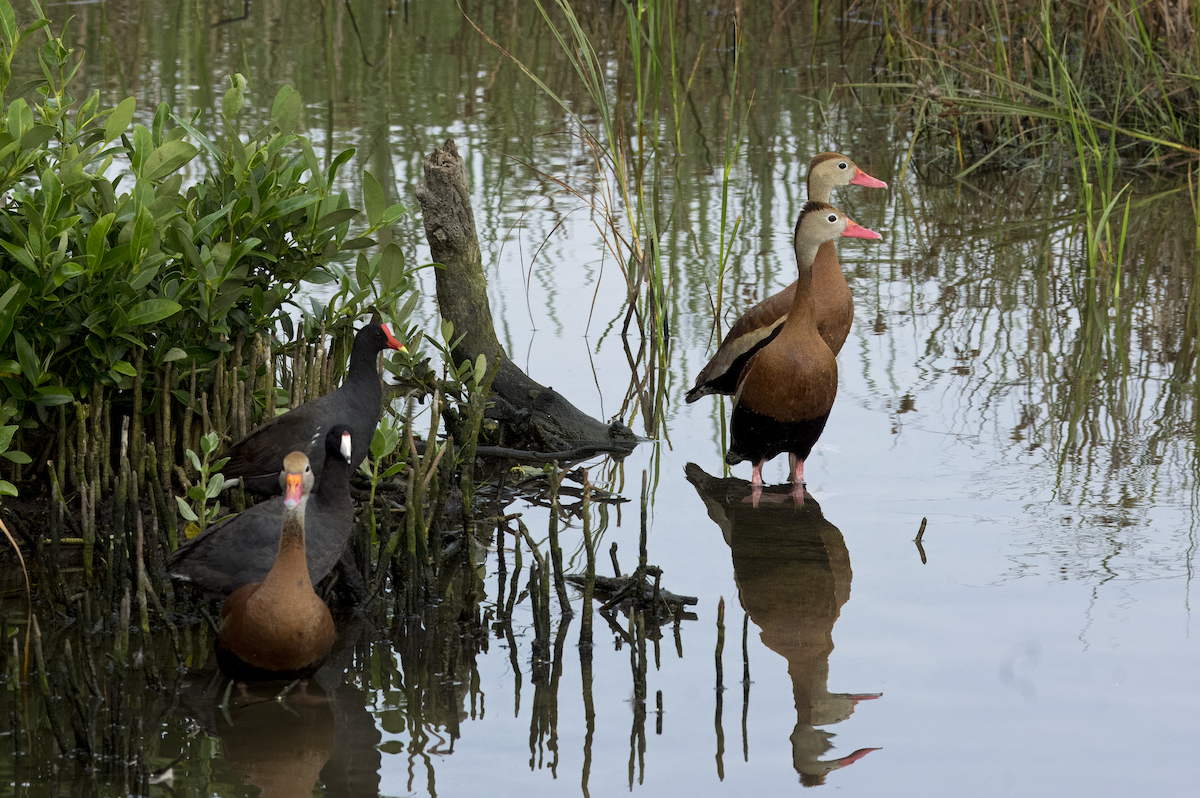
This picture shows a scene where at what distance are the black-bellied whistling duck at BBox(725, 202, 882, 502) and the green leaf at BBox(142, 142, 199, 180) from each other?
224 centimetres

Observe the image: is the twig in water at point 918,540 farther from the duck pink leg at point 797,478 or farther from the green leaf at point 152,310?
the green leaf at point 152,310

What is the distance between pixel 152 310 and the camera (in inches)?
159

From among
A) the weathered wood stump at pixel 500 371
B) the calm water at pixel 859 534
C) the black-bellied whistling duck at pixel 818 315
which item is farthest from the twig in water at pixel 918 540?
the weathered wood stump at pixel 500 371

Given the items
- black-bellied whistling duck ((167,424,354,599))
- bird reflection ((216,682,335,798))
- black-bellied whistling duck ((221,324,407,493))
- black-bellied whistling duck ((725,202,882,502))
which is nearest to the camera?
bird reflection ((216,682,335,798))

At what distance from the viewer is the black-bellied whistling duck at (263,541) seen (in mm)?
3709

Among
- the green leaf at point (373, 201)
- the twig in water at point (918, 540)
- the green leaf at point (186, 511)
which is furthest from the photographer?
the green leaf at point (373, 201)

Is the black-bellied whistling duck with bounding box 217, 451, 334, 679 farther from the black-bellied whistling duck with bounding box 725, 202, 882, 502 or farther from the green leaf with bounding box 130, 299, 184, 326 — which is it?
the black-bellied whistling duck with bounding box 725, 202, 882, 502

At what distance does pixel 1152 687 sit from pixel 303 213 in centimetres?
297

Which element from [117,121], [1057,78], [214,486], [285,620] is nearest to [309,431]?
[214,486]

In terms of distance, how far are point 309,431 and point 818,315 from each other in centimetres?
260

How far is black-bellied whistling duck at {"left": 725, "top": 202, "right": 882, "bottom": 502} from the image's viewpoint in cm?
504

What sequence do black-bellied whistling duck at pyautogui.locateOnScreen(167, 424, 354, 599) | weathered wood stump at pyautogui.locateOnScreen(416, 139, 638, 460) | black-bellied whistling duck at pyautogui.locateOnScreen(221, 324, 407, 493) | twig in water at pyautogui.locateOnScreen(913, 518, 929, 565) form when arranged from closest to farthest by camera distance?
1. black-bellied whistling duck at pyautogui.locateOnScreen(167, 424, 354, 599)
2. black-bellied whistling duck at pyautogui.locateOnScreen(221, 324, 407, 493)
3. twig in water at pyautogui.locateOnScreen(913, 518, 929, 565)
4. weathered wood stump at pyautogui.locateOnScreen(416, 139, 638, 460)

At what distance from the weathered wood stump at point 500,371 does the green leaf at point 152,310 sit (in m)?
1.65

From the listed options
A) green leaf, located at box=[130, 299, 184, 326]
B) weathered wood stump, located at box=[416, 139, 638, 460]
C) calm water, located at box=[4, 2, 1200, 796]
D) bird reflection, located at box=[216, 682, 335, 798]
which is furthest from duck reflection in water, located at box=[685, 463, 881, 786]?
green leaf, located at box=[130, 299, 184, 326]
